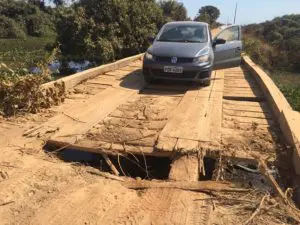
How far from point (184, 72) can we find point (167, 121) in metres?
2.70

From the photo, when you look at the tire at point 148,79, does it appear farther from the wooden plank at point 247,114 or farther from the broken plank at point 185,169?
the broken plank at point 185,169

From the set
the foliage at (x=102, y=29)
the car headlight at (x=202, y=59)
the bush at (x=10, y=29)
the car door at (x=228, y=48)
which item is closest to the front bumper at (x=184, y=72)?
the car headlight at (x=202, y=59)

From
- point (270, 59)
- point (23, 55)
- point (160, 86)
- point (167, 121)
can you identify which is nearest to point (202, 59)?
point (160, 86)

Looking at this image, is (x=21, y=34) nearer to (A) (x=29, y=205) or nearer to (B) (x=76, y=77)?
(B) (x=76, y=77)

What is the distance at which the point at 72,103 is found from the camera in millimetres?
7766

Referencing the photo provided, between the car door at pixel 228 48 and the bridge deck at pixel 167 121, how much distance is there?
1431mm

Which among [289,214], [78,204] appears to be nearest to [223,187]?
[289,214]

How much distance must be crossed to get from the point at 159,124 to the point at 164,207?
2.67 m

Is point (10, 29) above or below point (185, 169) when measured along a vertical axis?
above

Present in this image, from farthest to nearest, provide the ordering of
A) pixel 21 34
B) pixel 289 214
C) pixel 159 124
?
pixel 21 34 → pixel 159 124 → pixel 289 214

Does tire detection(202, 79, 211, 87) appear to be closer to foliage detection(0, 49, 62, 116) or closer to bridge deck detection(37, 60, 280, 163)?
bridge deck detection(37, 60, 280, 163)

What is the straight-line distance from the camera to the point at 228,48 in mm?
11172

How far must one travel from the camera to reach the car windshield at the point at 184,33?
32.8 ft

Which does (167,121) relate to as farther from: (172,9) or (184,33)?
(172,9)
